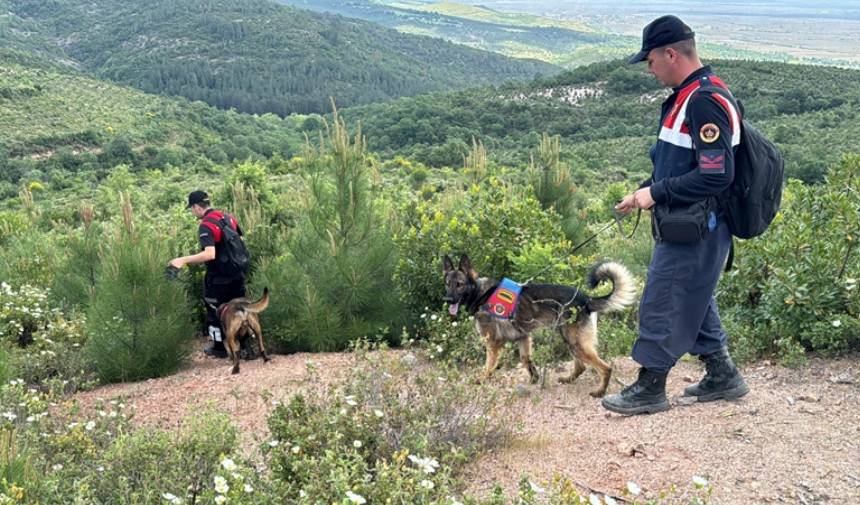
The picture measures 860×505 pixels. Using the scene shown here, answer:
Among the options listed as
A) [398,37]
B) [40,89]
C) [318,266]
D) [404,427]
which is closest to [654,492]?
[404,427]

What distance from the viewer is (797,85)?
204 ft

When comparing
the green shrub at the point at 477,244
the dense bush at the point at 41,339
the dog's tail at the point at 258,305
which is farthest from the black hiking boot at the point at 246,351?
the green shrub at the point at 477,244

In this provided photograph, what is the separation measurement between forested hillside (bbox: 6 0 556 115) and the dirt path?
117455 mm

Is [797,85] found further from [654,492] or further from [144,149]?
[654,492]

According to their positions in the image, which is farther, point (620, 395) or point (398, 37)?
point (398, 37)

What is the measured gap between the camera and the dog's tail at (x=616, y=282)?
486 cm

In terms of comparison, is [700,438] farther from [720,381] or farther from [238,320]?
[238,320]

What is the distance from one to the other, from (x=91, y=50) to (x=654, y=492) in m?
162

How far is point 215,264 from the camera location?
274 inches

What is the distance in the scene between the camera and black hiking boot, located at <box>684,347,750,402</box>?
15.0 ft

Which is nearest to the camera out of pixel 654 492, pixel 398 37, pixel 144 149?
pixel 654 492

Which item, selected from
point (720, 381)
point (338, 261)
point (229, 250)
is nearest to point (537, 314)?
point (720, 381)

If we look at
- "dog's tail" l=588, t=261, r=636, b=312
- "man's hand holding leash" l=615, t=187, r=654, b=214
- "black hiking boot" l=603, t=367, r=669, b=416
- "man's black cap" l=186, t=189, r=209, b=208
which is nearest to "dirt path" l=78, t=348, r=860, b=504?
"black hiking boot" l=603, t=367, r=669, b=416

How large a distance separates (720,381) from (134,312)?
4.88 meters
